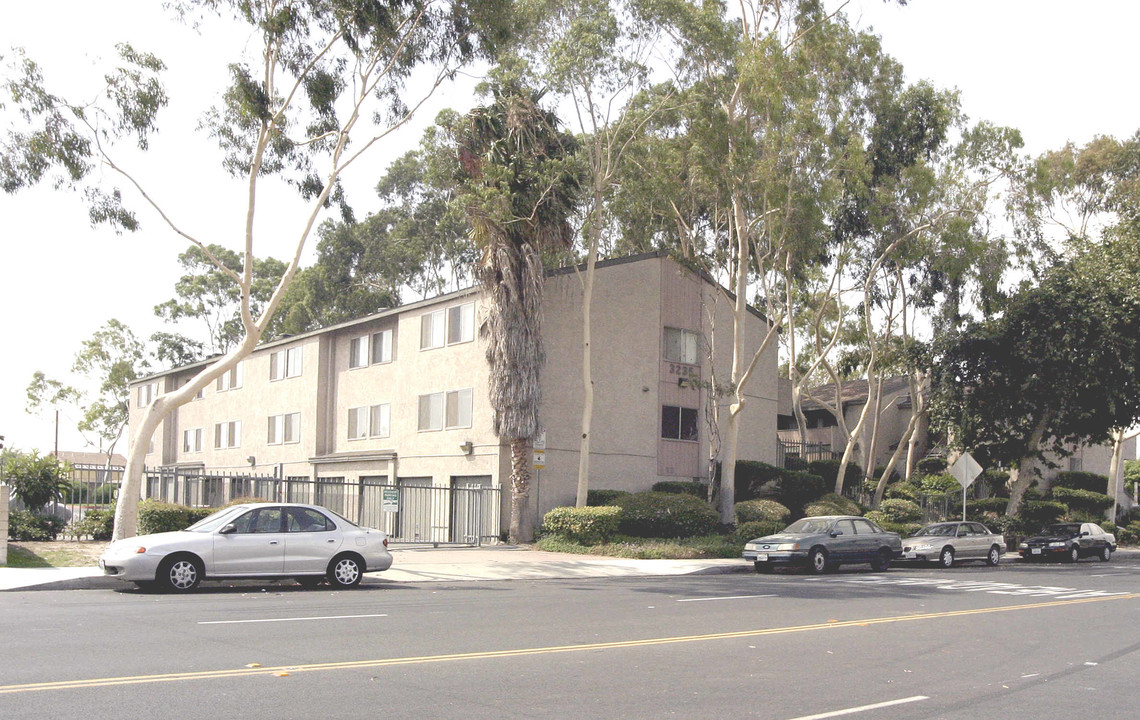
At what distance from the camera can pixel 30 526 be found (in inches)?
864

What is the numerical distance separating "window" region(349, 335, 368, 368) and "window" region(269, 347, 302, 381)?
3661 mm

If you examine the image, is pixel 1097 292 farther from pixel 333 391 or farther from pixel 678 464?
pixel 333 391

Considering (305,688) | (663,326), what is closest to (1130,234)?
(663,326)

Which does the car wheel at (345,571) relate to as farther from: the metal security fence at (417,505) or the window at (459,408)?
the window at (459,408)

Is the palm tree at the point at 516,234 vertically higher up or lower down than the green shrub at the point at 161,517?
higher up

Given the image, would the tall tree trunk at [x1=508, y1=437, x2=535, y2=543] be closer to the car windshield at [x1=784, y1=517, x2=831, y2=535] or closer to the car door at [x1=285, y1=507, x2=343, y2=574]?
the car windshield at [x1=784, y1=517, x2=831, y2=535]

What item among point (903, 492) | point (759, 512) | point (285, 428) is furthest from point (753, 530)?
point (285, 428)

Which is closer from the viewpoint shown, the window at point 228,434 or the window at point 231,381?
the window at point 228,434

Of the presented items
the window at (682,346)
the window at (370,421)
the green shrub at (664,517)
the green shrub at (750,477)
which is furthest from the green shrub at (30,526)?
the green shrub at (750,477)

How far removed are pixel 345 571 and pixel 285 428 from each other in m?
23.7

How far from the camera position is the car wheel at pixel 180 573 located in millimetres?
15489

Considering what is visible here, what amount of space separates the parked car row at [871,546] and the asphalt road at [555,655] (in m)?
6.06

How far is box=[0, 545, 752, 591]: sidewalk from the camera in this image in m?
16.5

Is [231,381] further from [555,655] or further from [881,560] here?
[555,655]
